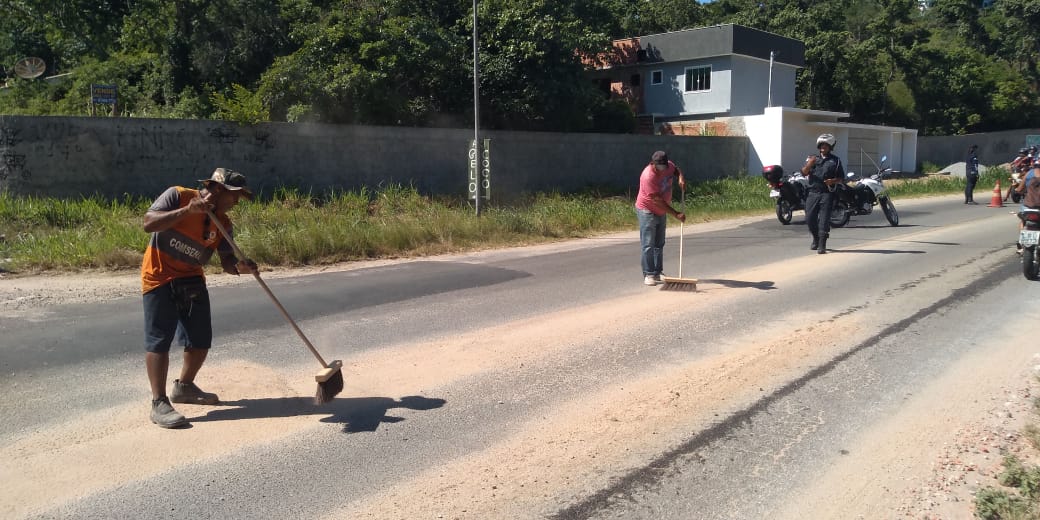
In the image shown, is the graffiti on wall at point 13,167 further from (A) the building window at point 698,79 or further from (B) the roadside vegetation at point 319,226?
(A) the building window at point 698,79

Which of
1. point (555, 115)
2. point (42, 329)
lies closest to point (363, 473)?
point (42, 329)

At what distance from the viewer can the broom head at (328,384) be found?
5.09 meters

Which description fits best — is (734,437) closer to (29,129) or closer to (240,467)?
(240,467)

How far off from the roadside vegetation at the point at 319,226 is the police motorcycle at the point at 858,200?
370cm

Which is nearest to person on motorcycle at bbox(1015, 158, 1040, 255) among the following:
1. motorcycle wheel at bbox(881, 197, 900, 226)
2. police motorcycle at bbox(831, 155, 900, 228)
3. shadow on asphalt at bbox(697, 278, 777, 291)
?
shadow on asphalt at bbox(697, 278, 777, 291)

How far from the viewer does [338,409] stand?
530 cm

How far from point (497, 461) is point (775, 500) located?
4.99ft

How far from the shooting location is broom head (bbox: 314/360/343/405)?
5086mm

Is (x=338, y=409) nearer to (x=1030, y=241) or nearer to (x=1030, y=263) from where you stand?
(x=1030, y=241)

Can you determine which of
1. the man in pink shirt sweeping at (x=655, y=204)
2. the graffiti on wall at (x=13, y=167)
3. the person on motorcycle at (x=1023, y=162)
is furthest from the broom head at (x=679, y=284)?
the graffiti on wall at (x=13, y=167)

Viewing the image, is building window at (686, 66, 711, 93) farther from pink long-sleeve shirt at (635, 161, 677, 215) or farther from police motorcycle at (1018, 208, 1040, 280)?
pink long-sleeve shirt at (635, 161, 677, 215)

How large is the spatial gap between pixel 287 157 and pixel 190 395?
1352 cm

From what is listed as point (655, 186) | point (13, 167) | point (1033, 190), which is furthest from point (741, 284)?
point (13, 167)

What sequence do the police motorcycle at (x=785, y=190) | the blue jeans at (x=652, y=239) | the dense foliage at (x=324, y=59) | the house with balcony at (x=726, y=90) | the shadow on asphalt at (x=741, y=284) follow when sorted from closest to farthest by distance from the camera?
the blue jeans at (x=652, y=239), the shadow on asphalt at (x=741, y=284), the police motorcycle at (x=785, y=190), the dense foliage at (x=324, y=59), the house with balcony at (x=726, y=90)
